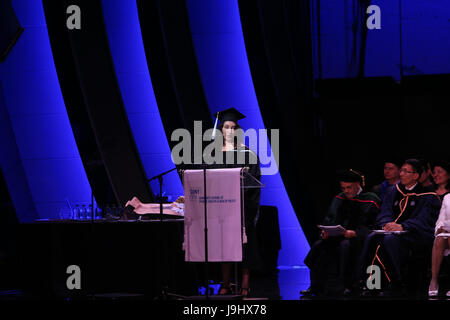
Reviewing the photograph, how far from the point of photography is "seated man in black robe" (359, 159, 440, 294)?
21.0 feet

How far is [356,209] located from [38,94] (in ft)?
16.7

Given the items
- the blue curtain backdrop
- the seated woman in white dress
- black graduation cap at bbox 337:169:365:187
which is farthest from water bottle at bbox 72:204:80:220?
the seated woman in white dress

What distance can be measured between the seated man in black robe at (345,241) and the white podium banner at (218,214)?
1268mm

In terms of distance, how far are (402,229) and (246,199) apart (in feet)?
5.44

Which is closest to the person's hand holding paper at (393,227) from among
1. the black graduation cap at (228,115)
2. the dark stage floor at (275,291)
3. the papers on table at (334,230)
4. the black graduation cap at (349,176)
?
the papers on table at (334,230)

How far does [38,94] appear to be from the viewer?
9203 mm

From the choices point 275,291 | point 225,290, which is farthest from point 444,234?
point 225,290

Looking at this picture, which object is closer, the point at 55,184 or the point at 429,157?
the point at 429,157

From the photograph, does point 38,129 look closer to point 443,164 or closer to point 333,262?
point 333,262

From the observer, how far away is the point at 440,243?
6.13 meters

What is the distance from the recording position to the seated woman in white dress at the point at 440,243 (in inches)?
239

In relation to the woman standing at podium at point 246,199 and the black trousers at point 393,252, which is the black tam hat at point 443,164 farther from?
the woman standing at podium at point 246,199
